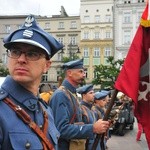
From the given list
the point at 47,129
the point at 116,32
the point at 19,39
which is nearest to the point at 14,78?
the point at 19,39

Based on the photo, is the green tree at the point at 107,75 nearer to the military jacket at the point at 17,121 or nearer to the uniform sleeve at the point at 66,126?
the uniform sleeve at the point at 66,126

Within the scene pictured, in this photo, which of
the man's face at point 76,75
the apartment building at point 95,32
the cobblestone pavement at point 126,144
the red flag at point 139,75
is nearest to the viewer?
the red flag at point 139,75

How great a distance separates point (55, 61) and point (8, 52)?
64061mm

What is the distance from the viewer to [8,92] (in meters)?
2.07

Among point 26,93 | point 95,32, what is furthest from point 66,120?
point 95,32

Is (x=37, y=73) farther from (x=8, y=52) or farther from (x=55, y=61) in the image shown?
(x=55, y=61)

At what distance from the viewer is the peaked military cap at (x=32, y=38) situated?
212 centimetres

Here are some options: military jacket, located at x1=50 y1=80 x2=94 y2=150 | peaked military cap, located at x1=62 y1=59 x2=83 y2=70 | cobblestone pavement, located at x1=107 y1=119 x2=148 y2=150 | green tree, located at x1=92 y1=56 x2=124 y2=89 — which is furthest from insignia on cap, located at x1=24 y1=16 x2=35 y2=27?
green tree, located at x1=92 y1=56 x2=124 y2=89

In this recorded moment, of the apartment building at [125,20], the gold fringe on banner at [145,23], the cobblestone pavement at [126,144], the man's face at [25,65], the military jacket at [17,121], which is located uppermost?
the apartment building at [125,20]

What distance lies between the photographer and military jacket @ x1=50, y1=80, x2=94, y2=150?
3.84m

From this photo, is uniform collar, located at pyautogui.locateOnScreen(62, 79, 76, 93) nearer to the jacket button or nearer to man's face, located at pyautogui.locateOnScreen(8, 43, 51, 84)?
man's face, located at pyautogui.locateOnScreen(8, 43, 51, 84)

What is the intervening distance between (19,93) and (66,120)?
1.83 metres

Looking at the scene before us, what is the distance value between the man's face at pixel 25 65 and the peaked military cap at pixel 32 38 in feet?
0.11

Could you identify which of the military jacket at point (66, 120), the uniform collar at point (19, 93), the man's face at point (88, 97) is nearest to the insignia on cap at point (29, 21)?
the uniform collar at point (19, 93)
